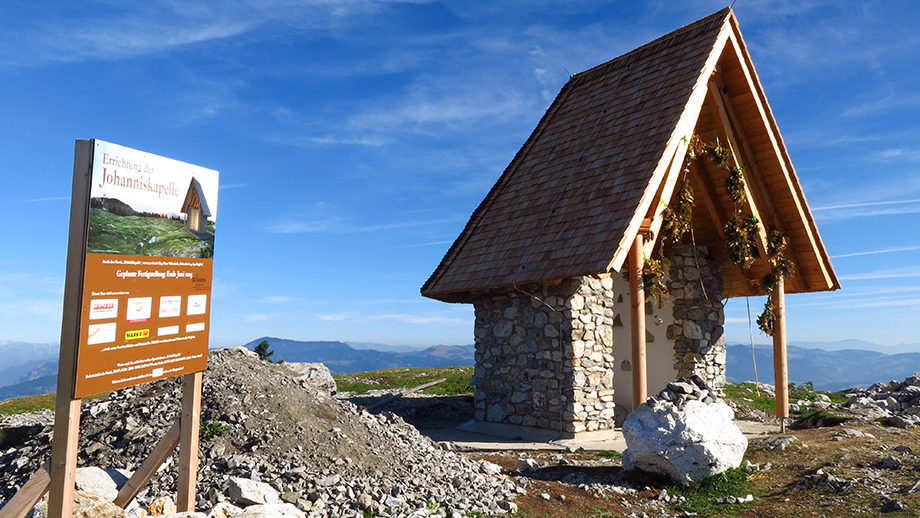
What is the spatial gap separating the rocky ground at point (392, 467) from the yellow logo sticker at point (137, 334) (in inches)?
67.0

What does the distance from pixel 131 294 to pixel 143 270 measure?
0.77 feet

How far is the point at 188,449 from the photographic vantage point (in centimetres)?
551

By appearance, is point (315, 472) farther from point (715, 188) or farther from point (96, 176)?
point (715, 188)

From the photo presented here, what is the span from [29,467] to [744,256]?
13376 mm

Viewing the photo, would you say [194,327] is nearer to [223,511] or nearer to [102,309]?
[102,309]

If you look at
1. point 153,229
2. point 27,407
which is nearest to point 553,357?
point 153,229

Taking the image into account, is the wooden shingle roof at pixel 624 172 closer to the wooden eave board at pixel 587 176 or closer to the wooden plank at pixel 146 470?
the wooden eave board at pixel 587 176

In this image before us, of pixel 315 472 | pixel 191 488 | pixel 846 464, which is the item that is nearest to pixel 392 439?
pixel 315 472

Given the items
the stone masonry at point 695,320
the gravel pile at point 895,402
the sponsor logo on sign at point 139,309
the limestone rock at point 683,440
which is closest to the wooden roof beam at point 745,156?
the stone masonry at point 695,320

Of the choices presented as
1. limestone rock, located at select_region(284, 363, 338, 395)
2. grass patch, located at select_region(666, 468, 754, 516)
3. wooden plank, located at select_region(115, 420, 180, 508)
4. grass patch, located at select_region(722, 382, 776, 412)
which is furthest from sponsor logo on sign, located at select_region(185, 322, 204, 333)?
grass patch, located at select_region(722, 382, 776, 412)

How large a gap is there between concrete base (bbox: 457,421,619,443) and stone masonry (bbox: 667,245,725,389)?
13.0 feet

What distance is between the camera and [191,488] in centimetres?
554

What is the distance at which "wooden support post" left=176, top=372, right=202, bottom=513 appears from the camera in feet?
18.1

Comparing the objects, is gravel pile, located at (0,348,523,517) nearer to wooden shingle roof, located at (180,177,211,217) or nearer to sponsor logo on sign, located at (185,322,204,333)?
sponsor logo on sign, located at (185,322,204,333)
